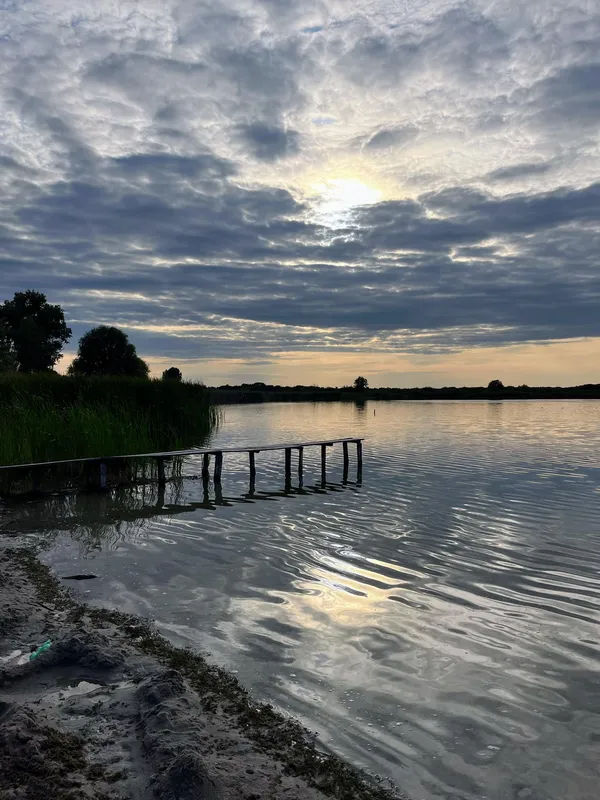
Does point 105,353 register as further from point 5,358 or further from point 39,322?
point 5,358

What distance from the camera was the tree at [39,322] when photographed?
64250 millimetres

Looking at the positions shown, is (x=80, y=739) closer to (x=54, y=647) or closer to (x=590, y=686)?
(x=54, y=647)

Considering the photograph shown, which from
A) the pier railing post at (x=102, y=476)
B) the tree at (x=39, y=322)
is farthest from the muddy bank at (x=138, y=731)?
the tree at (x=39, y=322)

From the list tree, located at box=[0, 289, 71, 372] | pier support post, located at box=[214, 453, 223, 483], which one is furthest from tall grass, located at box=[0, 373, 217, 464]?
tree, located at box=[0, 289, 71, 372]

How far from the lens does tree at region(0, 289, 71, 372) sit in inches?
2530

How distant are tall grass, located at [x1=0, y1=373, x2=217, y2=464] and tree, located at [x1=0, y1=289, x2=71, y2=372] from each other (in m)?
40.3

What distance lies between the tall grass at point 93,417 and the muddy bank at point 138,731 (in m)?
10.8

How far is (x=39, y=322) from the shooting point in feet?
231

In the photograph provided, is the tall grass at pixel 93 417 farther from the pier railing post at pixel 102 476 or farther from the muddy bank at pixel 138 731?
the muddy bank at pixel 138 731

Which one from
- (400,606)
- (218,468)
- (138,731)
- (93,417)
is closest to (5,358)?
(93,417)

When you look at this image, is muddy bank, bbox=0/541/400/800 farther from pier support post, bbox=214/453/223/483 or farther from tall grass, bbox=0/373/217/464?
pier support post, bbox=214/453/223/483

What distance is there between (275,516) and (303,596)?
5400 millimetres

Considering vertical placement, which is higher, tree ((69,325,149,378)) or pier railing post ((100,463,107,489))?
tree ((69,325,149,378))

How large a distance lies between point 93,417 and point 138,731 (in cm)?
1473
